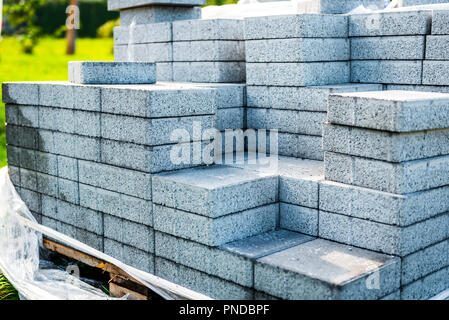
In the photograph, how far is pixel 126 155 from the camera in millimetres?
6145

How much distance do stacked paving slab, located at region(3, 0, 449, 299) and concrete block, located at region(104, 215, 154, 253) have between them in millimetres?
18

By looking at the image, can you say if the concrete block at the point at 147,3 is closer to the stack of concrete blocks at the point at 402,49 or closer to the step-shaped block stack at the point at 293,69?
the step-shaped block stack at the point at 293,69

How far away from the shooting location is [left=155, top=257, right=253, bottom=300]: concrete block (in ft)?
16.9

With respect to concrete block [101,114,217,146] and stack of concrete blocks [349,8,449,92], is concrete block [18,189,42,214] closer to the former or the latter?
concrete block [101,114,217,146]

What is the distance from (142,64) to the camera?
728 centimetres

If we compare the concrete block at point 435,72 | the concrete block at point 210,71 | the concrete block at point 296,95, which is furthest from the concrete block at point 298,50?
the concrete block at point 435,72

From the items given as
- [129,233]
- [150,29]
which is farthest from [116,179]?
[150,29]

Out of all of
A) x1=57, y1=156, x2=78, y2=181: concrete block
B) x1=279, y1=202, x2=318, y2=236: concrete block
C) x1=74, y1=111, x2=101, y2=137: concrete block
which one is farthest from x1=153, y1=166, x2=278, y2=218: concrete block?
x1=57, y1=156, x2=78, y2=181: concrete block

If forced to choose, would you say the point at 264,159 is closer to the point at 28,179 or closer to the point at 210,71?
the point at 210,71

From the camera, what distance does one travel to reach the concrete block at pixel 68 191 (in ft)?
23.0

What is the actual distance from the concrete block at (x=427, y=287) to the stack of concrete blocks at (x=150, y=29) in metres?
4.94

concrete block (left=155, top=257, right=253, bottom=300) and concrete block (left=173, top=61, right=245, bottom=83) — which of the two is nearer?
concrete block (left=155, top=257, right=253, bottom=300)
